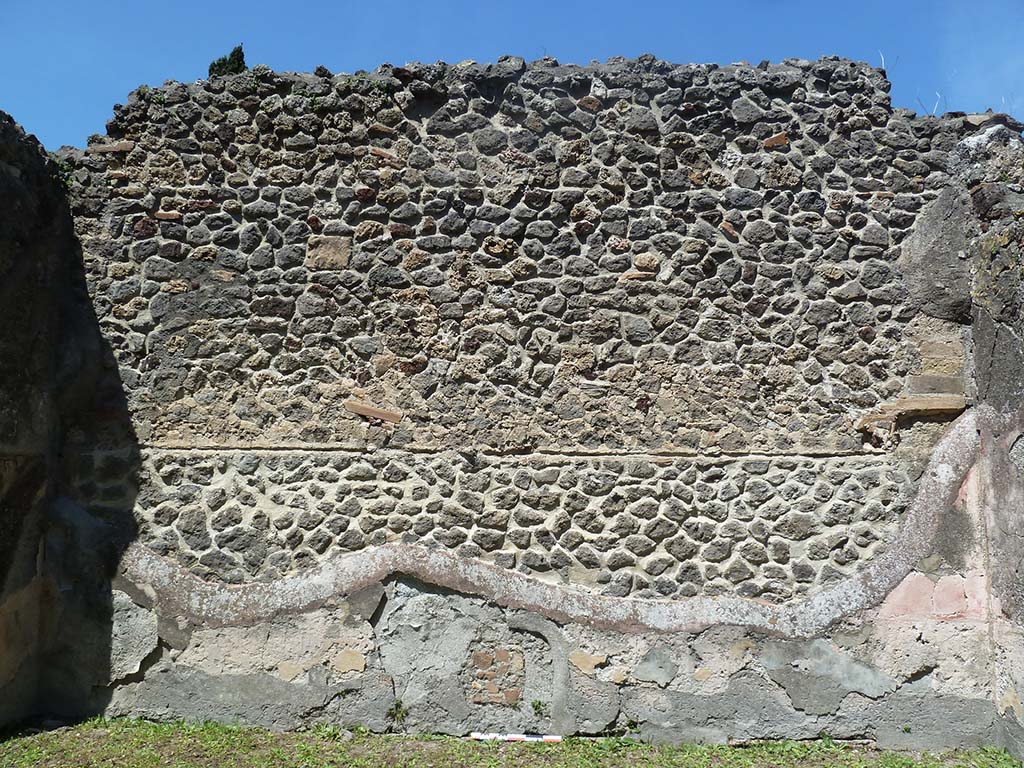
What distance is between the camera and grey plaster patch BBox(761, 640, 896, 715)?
509cm

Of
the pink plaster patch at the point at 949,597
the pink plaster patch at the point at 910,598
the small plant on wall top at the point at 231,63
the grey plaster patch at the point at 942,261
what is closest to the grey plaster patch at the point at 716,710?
the pink plaster patch at the point at 910,598

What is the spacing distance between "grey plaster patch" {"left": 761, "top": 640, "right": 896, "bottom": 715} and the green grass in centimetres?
25

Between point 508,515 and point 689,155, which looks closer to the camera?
point 508,515

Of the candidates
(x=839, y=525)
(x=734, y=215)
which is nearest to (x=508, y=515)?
(x=839, y=525)

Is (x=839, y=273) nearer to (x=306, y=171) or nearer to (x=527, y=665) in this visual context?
(x=527, y=665)

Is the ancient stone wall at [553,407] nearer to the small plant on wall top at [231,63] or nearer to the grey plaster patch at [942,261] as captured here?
the grey plaster patch at [942,261]

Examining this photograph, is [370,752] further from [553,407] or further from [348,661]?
[553,407]

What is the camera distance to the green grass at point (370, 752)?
464 cm

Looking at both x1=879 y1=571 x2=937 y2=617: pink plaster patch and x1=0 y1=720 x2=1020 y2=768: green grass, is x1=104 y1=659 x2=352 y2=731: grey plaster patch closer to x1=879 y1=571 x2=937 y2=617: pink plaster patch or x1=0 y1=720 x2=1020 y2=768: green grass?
x1=0 y1=720 x2=1020 y2=768: green grass

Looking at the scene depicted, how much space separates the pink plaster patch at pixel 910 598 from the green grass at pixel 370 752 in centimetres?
85

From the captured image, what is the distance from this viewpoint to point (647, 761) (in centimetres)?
482

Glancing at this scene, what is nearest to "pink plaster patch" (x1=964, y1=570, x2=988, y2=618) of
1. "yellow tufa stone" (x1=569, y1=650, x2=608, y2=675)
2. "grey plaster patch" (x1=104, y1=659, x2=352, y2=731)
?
"yellow tufa stone" (x1=569, y1=650, x2=608, y2=675)

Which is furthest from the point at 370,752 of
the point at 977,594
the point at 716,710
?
the point at 977,594

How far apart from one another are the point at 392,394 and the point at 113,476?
1.94 m
